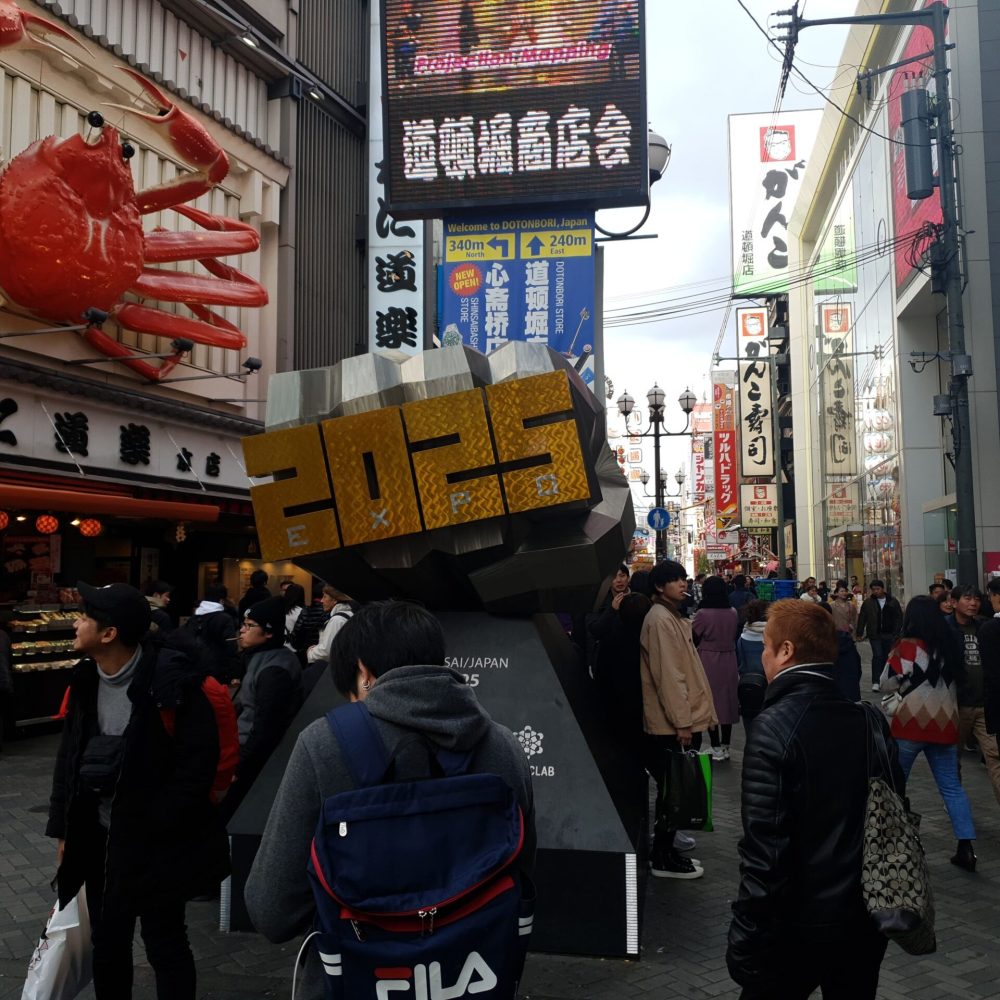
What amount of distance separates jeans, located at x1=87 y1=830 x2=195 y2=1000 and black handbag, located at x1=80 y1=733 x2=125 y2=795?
39cm

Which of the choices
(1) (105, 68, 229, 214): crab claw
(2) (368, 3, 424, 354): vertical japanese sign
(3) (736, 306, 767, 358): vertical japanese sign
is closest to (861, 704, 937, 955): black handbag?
(1) (105, 68, 229, 214): crab claw

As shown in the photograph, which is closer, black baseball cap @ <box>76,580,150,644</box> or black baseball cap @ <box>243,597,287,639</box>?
black baseball cap @ <box>76,580,150,644</box>

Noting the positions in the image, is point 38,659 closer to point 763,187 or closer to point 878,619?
point 878,619

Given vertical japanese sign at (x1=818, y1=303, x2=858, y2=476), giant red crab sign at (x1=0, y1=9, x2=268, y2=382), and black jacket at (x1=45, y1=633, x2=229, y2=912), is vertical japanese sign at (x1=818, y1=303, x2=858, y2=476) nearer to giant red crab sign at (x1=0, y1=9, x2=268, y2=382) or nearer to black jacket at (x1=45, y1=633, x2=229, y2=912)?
giant red crab sign at (x1=0, y1=9, x2=268, y2=382)

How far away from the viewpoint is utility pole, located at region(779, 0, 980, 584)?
1268 cm

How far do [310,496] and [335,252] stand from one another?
1497 centimetres

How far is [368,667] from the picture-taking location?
2.20 m

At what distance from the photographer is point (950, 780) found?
605 cm

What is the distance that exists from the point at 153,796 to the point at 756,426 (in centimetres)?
3786

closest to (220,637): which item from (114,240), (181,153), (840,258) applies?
(114,240)

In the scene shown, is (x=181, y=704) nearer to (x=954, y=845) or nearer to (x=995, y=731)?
(x=995, y=731)

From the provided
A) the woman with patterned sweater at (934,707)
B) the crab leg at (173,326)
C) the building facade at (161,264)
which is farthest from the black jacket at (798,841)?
the crab leg at (173,326)

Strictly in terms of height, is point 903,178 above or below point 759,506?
above

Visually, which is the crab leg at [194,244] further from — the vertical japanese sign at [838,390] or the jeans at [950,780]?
the vertical japanese sign at [838,390]
